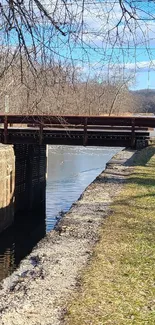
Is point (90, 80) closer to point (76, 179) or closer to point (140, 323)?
point (140, 323)

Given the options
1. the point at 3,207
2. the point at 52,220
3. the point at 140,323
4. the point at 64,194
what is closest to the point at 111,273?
the point at 140,323

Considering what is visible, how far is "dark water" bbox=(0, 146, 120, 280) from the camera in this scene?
47.0 feet

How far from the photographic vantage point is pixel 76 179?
27.8m

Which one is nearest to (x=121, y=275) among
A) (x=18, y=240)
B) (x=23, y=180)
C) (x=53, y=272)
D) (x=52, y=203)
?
(x=53, y=272)

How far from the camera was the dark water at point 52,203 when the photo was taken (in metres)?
14.3

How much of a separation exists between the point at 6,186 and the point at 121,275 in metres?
12.9

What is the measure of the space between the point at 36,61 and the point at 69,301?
2241 mm

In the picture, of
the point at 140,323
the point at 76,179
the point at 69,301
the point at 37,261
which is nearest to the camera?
the point at 140,323

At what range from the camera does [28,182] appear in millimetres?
21859

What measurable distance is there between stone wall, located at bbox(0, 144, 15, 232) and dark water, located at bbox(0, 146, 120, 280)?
0.51m

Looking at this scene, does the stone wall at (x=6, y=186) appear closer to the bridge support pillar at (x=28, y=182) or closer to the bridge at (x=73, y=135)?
the bridge at (x=73, y=135)

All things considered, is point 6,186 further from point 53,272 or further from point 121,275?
point 121,275

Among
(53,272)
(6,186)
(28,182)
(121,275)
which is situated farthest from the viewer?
(28,182)

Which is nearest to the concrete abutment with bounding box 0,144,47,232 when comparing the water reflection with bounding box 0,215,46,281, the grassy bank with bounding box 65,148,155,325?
the water reflection with bounding box 0,215,46,281
